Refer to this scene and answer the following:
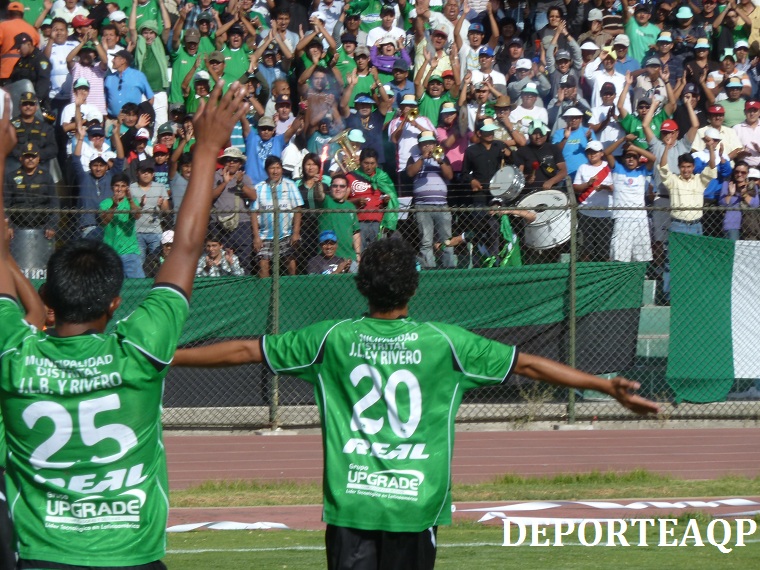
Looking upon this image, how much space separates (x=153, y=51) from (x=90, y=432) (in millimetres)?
15053

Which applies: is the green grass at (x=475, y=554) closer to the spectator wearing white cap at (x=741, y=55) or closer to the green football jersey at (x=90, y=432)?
the green football jersey at (x=90, y=432)

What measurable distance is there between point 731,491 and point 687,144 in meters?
7.34

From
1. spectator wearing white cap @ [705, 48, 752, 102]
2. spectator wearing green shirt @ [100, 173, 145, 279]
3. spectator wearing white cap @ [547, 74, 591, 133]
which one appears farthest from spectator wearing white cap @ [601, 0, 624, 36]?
spectator wearing green shirt @ [100, 173, 145, 279]

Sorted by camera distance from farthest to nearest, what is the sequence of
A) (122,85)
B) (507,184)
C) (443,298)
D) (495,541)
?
(122,85)
(507,184)
(443,298)
(495,541)

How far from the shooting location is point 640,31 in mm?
19656

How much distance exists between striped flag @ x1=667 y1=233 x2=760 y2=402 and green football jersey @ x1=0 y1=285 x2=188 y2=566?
11480 millimetres

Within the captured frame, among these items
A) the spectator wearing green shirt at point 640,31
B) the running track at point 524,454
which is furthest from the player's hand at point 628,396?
the spectator wearing green shirt at point 640,31

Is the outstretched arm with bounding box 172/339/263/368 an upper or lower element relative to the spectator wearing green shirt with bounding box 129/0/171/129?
lower

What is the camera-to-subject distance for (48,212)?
13594mm

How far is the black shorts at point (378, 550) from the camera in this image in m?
5.03

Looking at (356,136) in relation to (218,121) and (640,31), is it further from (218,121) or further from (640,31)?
(218,121)

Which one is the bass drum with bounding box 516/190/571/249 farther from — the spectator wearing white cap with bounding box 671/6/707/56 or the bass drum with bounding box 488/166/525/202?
the spectator wearing white cap with bounding box 671/6/707/56

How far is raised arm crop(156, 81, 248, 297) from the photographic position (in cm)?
376

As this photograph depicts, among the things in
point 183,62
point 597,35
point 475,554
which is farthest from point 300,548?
point 597,35
